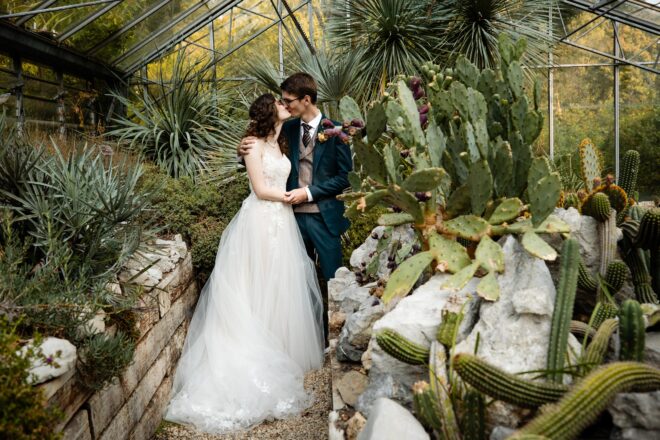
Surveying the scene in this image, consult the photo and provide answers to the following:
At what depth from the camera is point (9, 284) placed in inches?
88.7

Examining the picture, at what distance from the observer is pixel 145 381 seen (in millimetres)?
3215

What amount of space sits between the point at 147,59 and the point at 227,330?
6.93 m

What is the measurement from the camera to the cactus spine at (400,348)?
6.50 ft

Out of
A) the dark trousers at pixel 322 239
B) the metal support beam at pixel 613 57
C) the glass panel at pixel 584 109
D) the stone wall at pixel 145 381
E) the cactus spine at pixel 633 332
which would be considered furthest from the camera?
the glass panel at pixel 584 109

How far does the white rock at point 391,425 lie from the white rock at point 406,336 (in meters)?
0.21

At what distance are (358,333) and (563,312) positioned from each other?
122 centimetres

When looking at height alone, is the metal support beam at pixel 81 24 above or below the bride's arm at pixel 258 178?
above

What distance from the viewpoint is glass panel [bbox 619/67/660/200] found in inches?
468

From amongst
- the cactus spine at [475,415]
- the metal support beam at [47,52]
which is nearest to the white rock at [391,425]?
the cactus spine at [475,415]

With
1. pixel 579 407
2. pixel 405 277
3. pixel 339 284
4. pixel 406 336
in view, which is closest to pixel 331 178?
pixel 339 284

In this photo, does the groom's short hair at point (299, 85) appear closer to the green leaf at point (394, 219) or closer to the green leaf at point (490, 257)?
the green leaf at point (394, 219)

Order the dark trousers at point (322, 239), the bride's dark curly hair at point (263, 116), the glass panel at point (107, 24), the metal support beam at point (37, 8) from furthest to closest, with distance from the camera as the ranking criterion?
the glass panel at point (107, 24)
the metal support beam at point (37, 8)
the dark trousers at point (322, 239)
the bride's dark curly hair at point (263, 116)

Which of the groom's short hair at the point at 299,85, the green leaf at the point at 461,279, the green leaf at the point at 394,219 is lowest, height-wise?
the green leaf at the point at 461,279

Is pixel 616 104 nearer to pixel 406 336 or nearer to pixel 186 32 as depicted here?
pixel 186 32
